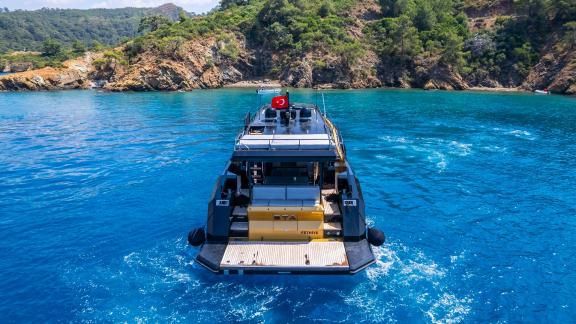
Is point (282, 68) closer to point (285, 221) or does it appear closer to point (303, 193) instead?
point (303, 193)

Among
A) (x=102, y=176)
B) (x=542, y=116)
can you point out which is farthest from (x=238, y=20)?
(x=102, y=176)

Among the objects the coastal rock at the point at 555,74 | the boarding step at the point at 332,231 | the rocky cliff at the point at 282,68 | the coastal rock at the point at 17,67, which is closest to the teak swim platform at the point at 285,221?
the boarding step at the point at 332,231

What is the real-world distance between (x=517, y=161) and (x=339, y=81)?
52.3 m

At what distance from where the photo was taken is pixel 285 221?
453 inches

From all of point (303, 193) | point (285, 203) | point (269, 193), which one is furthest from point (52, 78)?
point (303, 193)

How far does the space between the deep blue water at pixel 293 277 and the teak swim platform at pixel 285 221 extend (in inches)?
39.0

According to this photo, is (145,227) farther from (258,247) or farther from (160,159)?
(160,159)

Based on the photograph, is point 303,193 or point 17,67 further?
point 17,67

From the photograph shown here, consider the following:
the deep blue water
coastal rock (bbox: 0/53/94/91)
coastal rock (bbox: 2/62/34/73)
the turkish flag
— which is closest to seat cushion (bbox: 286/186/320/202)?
the deep blue water

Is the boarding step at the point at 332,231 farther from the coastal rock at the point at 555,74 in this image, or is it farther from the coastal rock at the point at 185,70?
the coastal rock at the point at 185,70

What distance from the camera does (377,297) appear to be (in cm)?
1078

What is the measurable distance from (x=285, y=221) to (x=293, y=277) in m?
1.71

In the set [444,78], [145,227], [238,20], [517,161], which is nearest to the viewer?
[145,227]

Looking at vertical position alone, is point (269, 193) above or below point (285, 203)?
above
